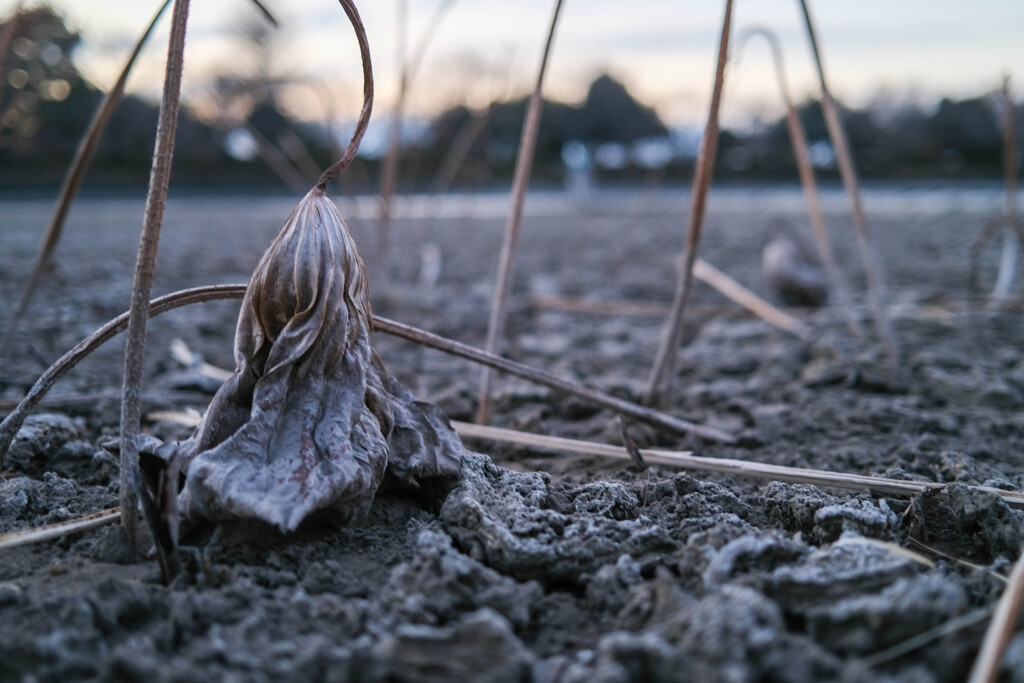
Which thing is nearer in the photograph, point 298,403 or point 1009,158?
point 298,403

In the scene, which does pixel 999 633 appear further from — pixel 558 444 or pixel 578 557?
pixel 558 444

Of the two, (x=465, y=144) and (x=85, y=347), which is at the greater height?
(x=465, y=144)

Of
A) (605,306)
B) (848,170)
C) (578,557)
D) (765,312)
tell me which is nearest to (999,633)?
(578,557)

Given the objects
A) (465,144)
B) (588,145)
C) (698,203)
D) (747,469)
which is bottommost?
(747,469)

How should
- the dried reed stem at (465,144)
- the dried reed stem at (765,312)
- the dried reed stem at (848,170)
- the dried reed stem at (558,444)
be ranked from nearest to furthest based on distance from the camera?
the dried reed stem at (558,444)
the dried reed stem at (848,170)
the dried reed stem at (765,312)
the dried reed stem at (465,144)

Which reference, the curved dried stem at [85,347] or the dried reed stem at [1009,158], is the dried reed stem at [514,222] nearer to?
the curved dried stem at [85,347]

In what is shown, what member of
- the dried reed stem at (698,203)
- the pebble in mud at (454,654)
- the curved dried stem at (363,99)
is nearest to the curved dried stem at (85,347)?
the curved dried stem at (363,99)

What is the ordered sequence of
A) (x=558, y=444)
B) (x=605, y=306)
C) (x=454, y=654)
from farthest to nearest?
1. (x=605, y=306)
2. (x=558, y=444)
3. (x=454, y=654)

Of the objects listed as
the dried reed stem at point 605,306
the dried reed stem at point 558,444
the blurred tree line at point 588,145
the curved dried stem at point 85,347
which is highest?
the blurred tree line at point 588,145
